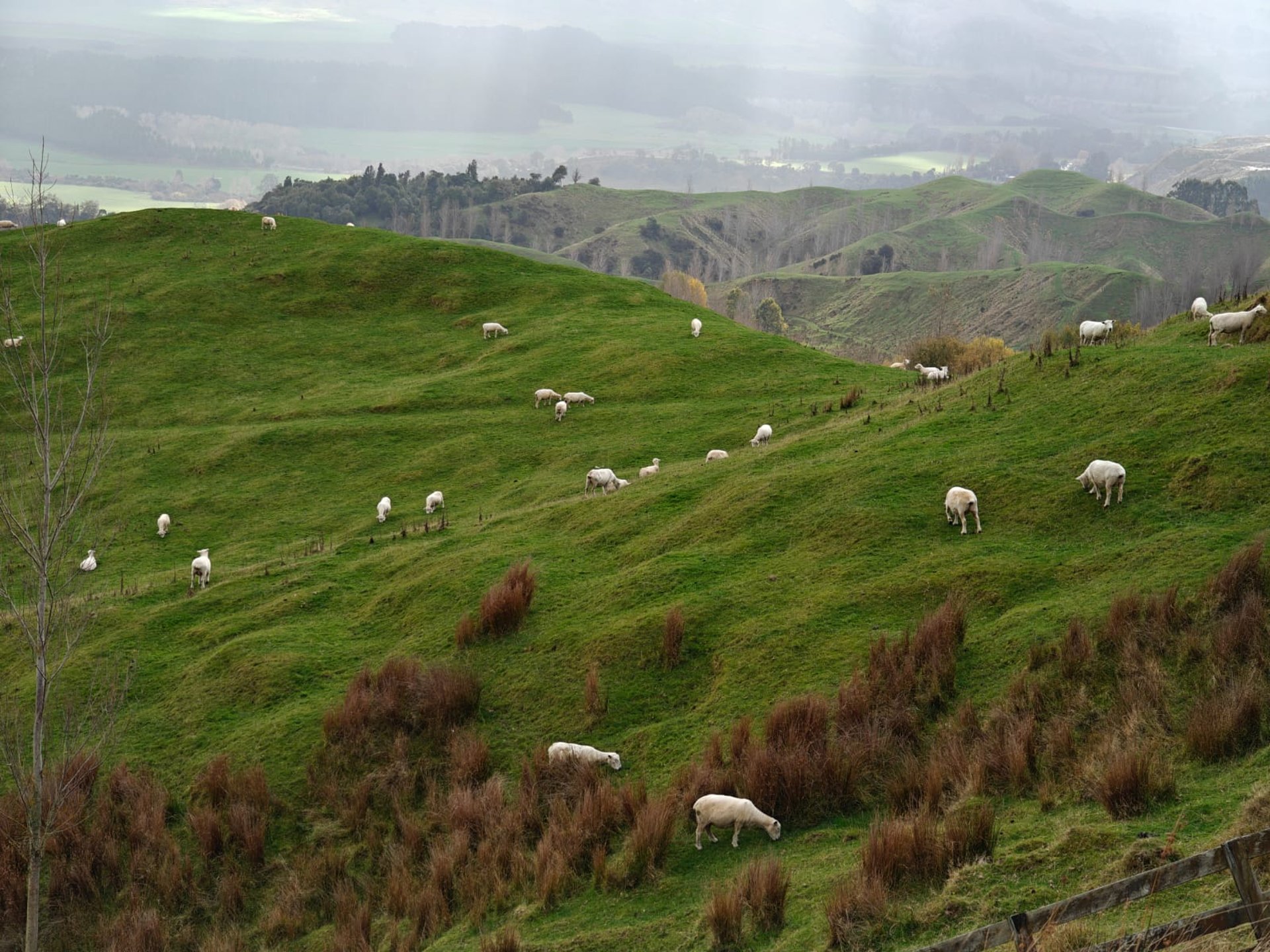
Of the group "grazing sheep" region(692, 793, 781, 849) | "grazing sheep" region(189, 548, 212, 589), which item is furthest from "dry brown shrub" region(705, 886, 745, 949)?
"grazing sheep" region(189, 548, 212, 589)

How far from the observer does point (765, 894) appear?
10.7 meters

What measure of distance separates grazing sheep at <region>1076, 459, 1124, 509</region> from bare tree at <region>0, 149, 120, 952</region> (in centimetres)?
1689

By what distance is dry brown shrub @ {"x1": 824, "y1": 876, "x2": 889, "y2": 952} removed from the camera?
9578mm

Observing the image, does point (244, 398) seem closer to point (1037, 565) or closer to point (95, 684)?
point (95, 684)

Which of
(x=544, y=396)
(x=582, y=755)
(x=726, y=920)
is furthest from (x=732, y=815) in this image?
(x=544, y=396)

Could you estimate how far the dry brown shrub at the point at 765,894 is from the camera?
10.6 m

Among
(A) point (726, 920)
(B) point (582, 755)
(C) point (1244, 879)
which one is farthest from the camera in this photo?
(B) point (582, 755)

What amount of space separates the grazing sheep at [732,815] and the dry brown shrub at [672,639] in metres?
5.17

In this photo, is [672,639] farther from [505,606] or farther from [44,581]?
[44,581]

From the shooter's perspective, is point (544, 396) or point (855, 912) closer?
point (855, 912)

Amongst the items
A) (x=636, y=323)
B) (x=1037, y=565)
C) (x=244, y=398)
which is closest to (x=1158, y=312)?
(x=636, y=323)

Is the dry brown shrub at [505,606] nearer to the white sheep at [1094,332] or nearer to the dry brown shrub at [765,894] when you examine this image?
the dry brown shrub at [765,894]

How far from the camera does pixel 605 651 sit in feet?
62.4

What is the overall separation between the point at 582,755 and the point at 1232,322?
1891 cm
